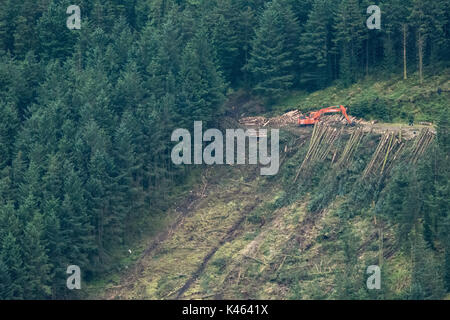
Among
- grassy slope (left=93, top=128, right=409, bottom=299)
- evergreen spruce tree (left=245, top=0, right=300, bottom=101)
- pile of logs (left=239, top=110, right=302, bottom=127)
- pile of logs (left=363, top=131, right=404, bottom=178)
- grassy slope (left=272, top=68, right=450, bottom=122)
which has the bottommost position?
grassy slope (left=93, top=128, right=409, bottom=299)

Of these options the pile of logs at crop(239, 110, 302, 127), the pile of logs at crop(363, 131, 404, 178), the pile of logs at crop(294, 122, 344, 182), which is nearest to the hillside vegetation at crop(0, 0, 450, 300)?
the pile of logs at crop(363, 131, 404, 178)

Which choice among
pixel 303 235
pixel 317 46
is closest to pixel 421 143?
pixel 303 235

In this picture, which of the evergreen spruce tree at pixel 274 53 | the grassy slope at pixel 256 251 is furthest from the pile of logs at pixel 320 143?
the evergreen spruce tree at pixel 274 53

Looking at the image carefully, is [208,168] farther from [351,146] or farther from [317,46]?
[317,46]

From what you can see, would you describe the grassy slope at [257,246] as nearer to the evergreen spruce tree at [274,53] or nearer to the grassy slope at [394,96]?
the grassy slope at [394,96]

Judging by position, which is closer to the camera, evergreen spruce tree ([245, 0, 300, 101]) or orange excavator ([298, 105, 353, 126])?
orange excavator ([298, 105, 353, 126])

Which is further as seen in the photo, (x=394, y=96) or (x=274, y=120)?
(x=274, y=120)

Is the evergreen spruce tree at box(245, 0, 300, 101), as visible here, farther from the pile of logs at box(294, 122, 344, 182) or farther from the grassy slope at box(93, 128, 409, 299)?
the grassy slope at box(93, 128, 409, 299)
